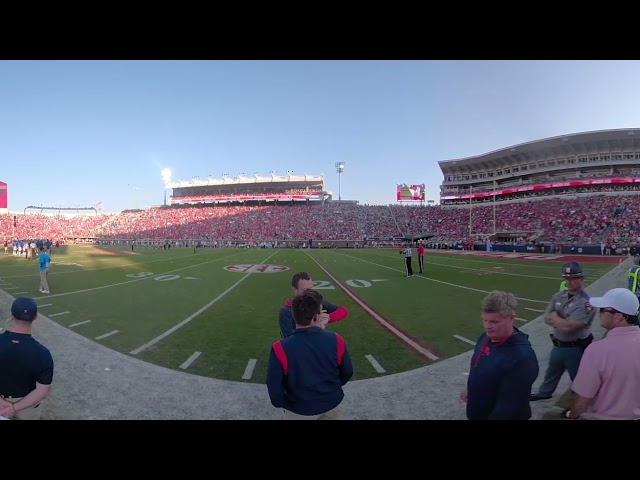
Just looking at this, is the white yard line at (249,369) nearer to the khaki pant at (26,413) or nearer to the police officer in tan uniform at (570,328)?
the khaki pant at (26,413)

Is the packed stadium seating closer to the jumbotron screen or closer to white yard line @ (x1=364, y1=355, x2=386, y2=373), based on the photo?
the jumbotron screen

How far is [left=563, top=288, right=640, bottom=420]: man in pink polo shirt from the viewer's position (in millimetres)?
2256

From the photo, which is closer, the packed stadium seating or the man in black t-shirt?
the man in black t-shirt

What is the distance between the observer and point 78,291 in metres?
12.3

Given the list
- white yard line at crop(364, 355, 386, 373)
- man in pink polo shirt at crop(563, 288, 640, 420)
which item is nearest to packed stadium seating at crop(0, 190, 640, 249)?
white yard line at crop(364, 355, 386, 373)

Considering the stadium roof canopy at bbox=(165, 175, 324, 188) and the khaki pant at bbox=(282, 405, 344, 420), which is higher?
the stadium roof canopy at bbox=(165, 175, 324, 188)

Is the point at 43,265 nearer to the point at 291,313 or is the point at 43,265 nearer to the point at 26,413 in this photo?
the point at 26,413

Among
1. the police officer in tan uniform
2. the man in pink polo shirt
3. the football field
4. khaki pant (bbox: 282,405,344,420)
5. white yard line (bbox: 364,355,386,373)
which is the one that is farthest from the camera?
the football field
